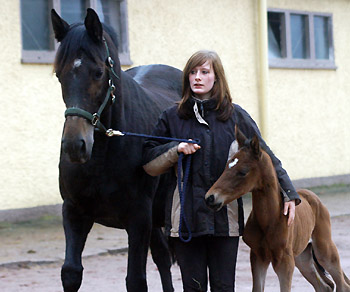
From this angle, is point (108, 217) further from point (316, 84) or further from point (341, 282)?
point (316, 84)

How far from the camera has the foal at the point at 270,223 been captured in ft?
13.4

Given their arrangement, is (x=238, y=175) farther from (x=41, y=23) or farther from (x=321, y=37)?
(x=321, y=37)

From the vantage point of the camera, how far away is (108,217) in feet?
15.0

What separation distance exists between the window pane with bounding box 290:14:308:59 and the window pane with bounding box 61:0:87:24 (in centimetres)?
479

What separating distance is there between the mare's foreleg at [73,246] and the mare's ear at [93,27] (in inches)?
43.7

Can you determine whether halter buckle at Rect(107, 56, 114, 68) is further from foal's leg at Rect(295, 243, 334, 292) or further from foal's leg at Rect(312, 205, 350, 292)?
foal's leg at Rect(295, 243, 334, 292)

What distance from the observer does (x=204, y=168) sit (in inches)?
162

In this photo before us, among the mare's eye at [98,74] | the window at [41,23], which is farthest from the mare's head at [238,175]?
the window at [41,23]

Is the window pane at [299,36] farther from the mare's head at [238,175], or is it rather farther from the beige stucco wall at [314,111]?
the mare's head at [238,175]

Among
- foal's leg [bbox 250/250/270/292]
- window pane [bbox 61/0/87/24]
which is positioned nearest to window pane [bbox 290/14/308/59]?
window pane [bbox 61/0/87/24]

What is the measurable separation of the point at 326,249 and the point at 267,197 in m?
1.21

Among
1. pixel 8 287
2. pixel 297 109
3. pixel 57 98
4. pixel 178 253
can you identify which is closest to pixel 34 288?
pixel 8 287

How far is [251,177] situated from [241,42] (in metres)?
8.55

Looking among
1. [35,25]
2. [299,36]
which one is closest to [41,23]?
[35,25]
